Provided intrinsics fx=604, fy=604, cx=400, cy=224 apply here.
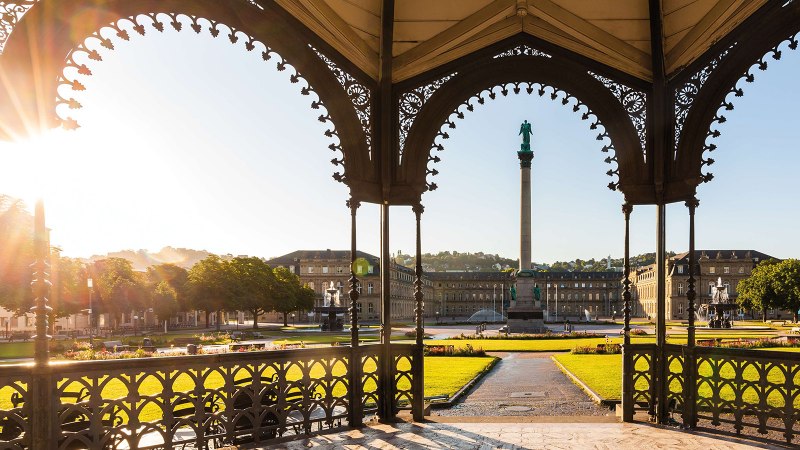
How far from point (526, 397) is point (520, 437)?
6463 millimetres

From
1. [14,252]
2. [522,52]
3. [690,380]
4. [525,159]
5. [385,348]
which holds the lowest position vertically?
[690,380]

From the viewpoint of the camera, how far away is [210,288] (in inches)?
1999

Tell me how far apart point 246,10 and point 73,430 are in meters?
4.91

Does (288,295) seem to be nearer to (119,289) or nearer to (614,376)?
(119,289)

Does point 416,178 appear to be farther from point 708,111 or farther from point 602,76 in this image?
point 708,111

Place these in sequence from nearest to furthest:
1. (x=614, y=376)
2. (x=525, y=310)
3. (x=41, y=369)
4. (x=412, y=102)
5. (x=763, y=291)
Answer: (x=41, y=369) < (x=412, y=102) < (x=614, y=376) < (x=525, y=310) < (x=763, y=291)

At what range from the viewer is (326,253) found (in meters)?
108

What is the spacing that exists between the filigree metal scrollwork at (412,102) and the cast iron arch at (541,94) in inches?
2.3

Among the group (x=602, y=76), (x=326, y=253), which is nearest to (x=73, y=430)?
(x=602, y=76)

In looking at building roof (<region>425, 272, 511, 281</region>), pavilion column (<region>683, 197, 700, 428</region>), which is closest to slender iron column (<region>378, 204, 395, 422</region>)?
pavilion column (<region>683, 197, 700, 428</region>)

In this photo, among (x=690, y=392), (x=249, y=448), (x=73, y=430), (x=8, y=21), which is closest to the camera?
(x=8, y=21)

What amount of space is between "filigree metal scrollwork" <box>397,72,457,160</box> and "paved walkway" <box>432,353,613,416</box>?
18.5ft

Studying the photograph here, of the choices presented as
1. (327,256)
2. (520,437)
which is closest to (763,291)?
(327,256)

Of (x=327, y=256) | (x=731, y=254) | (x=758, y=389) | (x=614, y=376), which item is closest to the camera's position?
(x=758, y=389)
